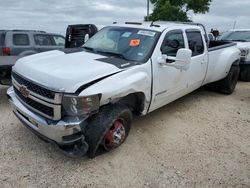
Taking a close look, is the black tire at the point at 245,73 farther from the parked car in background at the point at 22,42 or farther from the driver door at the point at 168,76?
the parked car in background at the point at 22,42

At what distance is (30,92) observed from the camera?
3152 millimetres

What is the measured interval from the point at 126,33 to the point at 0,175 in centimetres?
286

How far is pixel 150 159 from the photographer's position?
3439mm

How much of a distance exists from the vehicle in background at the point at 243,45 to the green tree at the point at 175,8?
11.8 metres

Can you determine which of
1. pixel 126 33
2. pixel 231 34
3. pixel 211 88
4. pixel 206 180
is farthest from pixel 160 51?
pixel 231 34

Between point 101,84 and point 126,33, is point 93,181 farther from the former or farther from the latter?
point 126,33

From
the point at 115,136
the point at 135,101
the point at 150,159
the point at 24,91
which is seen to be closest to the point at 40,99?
the point at 24,91

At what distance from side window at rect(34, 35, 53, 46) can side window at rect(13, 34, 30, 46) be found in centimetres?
33

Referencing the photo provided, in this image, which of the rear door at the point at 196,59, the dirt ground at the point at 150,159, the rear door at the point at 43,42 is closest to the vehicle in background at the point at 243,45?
the rear door at the point at 196,59

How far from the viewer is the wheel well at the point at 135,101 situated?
3662mm

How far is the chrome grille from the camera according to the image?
9.27 ft

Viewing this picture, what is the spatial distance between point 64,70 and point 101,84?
531 millimetres

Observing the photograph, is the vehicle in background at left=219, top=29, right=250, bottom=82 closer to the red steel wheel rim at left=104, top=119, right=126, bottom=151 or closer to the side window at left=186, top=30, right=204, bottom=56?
the side window at left=186, top=30, right=204, bottom=56

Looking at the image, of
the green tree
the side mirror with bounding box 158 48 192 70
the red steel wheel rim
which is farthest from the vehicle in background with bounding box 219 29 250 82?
the green tree
